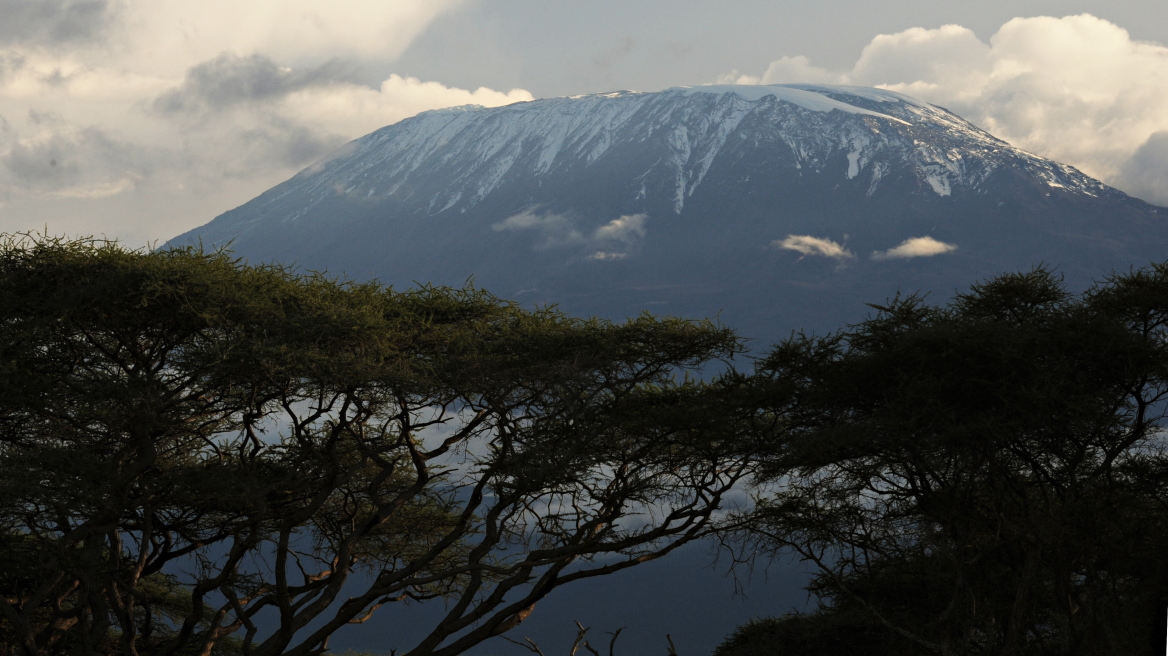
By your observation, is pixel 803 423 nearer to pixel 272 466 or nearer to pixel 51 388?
pixel 272 466

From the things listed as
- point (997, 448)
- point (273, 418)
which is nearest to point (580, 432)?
point (273, 418)

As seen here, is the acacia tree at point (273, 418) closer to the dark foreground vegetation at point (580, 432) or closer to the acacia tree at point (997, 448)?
the dark foreground vegetation at point (580, 432)

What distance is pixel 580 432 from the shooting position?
687 inches

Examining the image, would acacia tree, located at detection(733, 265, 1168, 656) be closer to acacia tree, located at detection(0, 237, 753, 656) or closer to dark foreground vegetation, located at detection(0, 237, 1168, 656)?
dark foreground vegetation, located at detection(0, 237, 1168, 656)

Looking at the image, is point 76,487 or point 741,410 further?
point 741,410

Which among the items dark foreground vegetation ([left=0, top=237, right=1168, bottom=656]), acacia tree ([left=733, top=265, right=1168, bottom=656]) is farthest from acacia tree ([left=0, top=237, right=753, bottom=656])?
acacia tree ([left=733, top=265, right=1168, bottom=656])

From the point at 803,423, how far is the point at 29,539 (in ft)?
53.5

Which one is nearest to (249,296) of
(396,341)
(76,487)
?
(396,341)

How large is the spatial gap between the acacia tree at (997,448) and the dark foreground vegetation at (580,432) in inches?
2.5

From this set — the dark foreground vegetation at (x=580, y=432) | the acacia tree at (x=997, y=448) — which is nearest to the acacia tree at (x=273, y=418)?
the dark foreground vegetation at (x=580, y=432)

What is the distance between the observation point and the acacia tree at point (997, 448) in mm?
15148

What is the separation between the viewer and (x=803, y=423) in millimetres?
17969

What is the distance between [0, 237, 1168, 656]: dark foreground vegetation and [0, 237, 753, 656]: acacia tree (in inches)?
2.6

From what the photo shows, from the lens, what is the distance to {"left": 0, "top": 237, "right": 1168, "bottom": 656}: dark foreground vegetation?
15.4 metres
